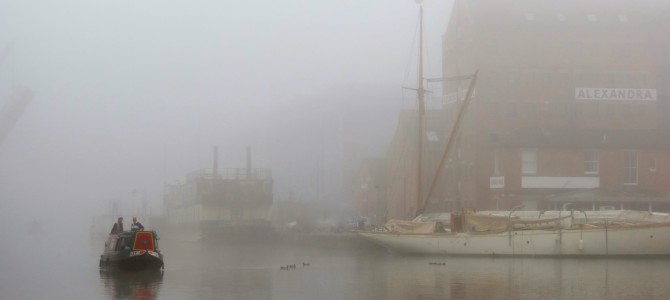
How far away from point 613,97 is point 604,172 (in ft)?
44.5

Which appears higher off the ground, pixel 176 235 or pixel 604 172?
pixel 604 172

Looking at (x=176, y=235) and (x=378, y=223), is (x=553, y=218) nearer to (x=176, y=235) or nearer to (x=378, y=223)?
(x=378, y=223)

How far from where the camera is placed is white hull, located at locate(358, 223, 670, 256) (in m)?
57.0

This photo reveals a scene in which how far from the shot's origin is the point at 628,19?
342 feet

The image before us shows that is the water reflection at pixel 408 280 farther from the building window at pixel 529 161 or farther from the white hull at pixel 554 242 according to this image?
the building window at pixel 529 161

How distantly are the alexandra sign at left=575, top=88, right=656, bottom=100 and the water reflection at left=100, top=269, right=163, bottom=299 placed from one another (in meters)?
61.6

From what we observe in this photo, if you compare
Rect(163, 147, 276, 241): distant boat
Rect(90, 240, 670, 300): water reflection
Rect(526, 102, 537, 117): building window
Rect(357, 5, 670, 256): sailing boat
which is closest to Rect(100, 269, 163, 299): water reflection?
Rect(90, 240, 670, 300): water reflection

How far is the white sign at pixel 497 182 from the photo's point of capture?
86.2 m

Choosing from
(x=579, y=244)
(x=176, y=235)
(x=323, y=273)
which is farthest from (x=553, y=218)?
(x=176, y=235)

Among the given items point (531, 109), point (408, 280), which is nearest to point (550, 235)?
point (408, 280)

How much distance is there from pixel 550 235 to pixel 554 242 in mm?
540

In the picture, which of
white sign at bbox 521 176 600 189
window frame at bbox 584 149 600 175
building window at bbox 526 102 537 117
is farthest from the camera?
building window at bbox 526 102 537 117

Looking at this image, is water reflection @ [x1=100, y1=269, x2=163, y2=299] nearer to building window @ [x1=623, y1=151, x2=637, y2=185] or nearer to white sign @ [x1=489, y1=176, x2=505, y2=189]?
white sign @ [x1=489, y1=176, x2=505, y2=189]

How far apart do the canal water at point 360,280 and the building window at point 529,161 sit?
95.4ft
